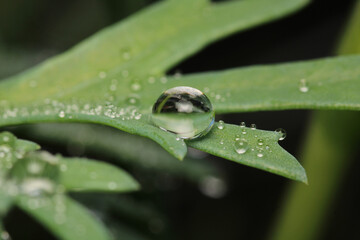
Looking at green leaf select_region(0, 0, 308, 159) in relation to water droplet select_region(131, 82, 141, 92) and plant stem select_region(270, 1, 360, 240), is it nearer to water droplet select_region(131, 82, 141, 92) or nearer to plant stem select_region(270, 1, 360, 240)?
water droplet select_region(131, 82, 141, 92)

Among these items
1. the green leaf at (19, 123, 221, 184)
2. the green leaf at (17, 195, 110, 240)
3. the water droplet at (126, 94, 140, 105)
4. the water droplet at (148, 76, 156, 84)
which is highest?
the water droplet at (148, 76, 156, 84)

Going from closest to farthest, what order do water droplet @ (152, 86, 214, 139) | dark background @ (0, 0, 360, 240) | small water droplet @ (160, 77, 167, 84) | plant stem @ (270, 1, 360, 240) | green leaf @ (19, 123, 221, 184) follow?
water droplet @ (152, 86, 214, 139) → small water droplet @ (160, 77, 167, 84) → plant stem @ (270, 1, 360, 240) → green leaf @ (19, 123, 221, 184) → dark background @ (0, 0, 360, 240)

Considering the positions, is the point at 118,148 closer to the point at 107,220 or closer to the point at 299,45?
the point at 107,220

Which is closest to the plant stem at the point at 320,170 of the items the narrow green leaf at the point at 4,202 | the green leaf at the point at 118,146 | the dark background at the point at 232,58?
the dark background at the point at 232,58

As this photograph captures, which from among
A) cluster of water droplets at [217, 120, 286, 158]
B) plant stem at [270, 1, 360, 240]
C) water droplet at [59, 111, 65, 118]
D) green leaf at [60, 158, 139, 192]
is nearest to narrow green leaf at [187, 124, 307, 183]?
cluster of water droplets at [217, 120, 286, 158]

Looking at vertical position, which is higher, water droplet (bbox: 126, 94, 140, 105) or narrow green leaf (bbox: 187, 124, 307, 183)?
narrow green leaf (bbox: 187, 124, 307, 183)

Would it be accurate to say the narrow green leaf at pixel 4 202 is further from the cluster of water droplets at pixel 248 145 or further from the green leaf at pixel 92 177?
the cluster of water droplets at pixel 248 145

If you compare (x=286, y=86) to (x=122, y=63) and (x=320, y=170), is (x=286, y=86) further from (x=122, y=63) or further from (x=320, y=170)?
(x=320, y=170)
